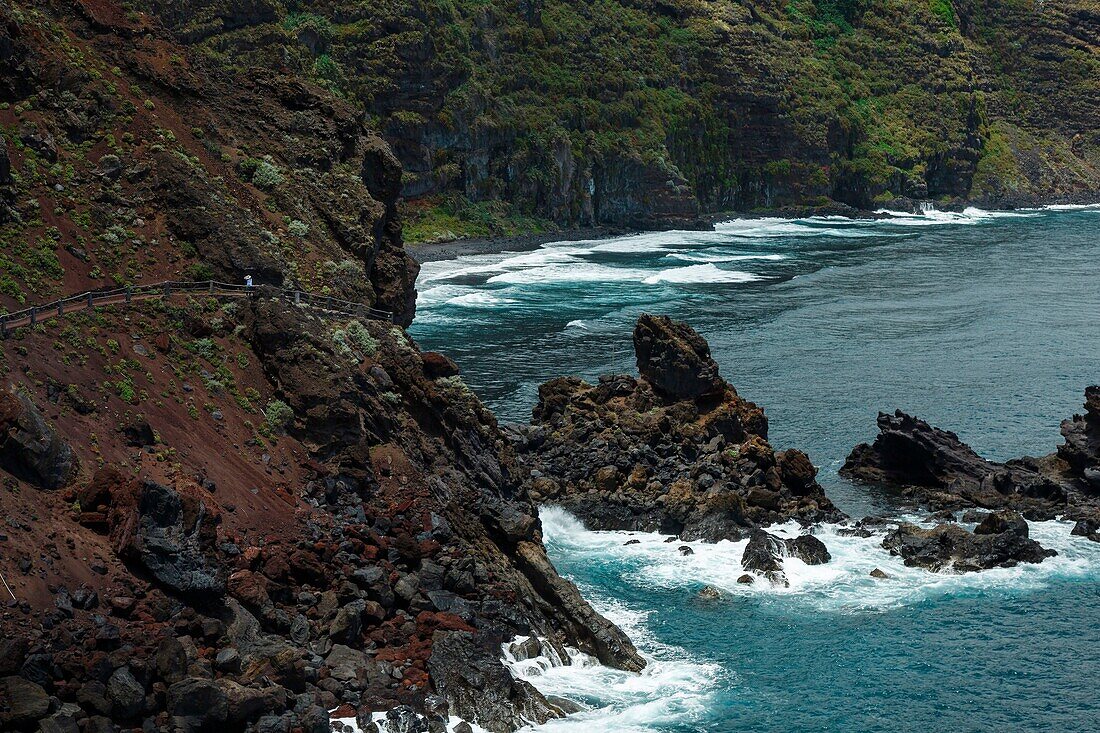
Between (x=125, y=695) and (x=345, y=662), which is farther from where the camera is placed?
(x=345, y=662)

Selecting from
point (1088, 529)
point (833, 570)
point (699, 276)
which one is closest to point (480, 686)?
point (833, 570)

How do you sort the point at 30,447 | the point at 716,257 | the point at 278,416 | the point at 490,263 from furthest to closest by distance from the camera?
the point at 716,257
the point at 490,263
the point at 278,416
the point at 30,447

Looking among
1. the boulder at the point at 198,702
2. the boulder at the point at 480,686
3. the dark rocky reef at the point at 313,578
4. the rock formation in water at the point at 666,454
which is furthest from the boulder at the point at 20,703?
the rock formation in water at the point at 666,454

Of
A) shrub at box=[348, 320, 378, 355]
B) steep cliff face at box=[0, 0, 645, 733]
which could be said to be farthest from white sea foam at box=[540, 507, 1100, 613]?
shrub at box=[348, 320, 378, 355]

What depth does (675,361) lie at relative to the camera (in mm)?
59750

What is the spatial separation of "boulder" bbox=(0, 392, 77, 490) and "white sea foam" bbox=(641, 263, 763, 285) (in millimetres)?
102828

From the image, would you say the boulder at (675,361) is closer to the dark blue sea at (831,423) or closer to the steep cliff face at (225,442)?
the dark blue sea at (831,423)

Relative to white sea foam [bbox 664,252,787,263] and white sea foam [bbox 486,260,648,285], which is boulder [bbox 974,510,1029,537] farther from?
white sea foam [bbox 664,252,787,263]

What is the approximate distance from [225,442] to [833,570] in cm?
2417

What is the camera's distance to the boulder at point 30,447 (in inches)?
1110

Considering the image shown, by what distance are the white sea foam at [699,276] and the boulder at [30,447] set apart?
10283 cm

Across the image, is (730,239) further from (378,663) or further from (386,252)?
(378,663)

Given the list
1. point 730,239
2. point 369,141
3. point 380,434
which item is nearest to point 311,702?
point 380,434

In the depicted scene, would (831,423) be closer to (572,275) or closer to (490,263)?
(572,275)
